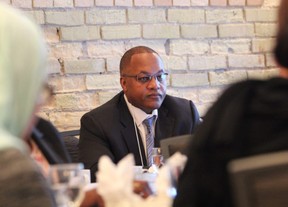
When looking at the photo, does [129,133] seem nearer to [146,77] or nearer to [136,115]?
[136,115]

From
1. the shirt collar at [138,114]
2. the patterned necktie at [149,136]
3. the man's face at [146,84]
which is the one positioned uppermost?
the man's face at [146,84]

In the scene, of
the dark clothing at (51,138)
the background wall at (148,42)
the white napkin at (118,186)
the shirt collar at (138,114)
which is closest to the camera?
the white napkin at (118,186)

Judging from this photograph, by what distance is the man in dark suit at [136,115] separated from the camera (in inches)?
102

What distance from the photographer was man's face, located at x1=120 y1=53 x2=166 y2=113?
2.76 metres

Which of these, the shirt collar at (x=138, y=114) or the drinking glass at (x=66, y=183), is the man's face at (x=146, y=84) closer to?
the shirt collar at (x=138, y=114)

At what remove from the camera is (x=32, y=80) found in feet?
3.13

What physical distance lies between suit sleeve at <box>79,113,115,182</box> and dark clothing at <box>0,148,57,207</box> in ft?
4.88

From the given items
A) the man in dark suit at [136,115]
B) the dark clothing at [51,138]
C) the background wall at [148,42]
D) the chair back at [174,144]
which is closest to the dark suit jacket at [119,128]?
the man in dark suit at [136,115]

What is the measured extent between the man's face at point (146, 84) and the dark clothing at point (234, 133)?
173cm

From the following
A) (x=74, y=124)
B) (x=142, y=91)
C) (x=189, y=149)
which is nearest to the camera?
(x=189, y=149)

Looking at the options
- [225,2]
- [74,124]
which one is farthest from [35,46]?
[225,2]

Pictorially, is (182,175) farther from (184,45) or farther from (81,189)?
(184,45)

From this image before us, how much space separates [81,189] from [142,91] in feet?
4.99

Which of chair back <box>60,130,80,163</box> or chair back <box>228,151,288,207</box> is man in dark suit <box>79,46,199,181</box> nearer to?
chair back <box>60,130,80,163</box>
